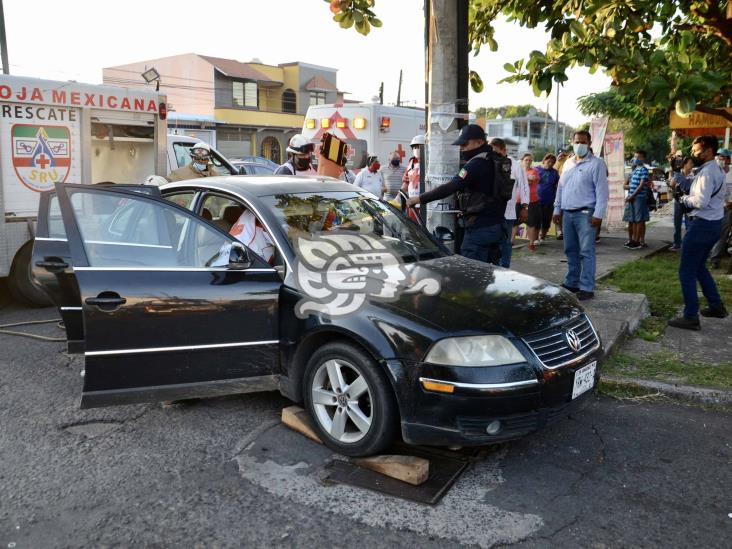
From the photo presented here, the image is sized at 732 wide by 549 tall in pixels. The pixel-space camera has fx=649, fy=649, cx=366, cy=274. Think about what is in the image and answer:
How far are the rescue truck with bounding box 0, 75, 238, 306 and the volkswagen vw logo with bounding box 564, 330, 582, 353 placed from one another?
17.5ft

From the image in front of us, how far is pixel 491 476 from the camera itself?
3.57m

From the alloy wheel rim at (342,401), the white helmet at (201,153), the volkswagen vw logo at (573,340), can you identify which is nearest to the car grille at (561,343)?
the volkswagen vw logo at (573,340)

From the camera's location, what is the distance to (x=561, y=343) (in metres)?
3.63

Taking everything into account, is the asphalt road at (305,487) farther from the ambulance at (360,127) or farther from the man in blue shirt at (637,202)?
the ambulance at (360,127)

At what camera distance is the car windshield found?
4.38 meters

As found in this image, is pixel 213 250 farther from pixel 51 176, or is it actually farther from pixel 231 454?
pixel 51 176

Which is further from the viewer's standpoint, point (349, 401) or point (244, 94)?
point (244, 94)

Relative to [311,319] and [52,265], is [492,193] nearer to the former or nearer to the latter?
[311,319]

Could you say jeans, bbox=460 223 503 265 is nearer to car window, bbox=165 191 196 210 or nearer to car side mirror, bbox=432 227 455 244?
car side mirror, bbox=432 227 455 244

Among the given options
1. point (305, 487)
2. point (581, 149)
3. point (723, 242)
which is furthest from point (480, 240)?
point (723, 242)

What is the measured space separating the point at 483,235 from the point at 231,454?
331 centimetres

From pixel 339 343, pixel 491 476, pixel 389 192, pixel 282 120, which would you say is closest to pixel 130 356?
pixel 339 343

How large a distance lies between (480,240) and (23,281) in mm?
5156

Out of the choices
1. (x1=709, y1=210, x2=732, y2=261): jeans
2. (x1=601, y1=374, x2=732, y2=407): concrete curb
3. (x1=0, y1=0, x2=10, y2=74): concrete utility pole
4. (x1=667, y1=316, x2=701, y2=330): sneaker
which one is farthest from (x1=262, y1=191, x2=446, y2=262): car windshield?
(x1=0, y1=0, x2=10, y2=74): concrete utility pole
